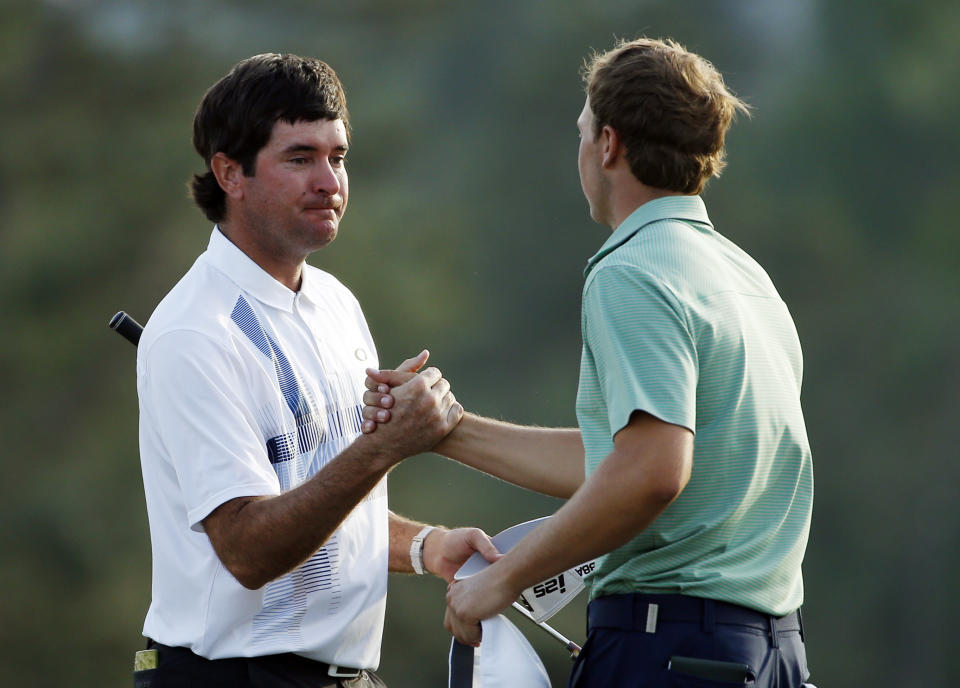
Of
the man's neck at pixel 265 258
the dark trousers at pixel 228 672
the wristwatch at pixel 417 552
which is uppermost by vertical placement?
the man's neck at pixel 265 258

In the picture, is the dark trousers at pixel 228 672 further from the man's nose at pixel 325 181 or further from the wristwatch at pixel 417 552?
the man's nose at pixel 325 181

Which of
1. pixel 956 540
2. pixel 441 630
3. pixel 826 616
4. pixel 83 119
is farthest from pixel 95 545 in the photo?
pixel 956 540

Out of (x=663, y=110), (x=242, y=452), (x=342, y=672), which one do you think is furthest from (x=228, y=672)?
(x=663, y=110)

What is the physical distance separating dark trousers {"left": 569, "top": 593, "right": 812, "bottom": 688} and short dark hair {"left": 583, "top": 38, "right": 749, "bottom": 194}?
756 mm

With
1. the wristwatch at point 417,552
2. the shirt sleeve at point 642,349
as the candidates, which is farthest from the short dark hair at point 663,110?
the wristwatch at point 417,552

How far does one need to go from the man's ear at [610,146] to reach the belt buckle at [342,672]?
1.19 metres

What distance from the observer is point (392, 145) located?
9.34 m

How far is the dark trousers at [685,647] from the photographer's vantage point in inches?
80.3

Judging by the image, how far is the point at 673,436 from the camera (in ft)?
6.50

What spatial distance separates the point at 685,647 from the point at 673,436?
0.36 meters

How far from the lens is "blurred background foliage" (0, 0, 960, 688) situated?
8406mm

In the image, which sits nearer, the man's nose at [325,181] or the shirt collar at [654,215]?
the shirt collar at [654,215]

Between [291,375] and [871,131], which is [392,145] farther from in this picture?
[291,375]

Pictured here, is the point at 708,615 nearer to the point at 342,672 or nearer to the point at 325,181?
the point at 342,672
